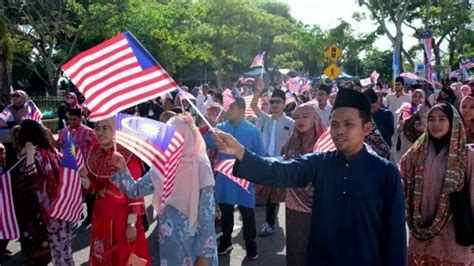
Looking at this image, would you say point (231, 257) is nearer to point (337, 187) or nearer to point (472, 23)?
point (337, 187)

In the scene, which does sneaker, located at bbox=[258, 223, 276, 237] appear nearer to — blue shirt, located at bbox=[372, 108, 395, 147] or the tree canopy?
blue shirt, located at bbox=[372, 108, 395, 147]

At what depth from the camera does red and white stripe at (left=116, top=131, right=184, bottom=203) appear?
388cm

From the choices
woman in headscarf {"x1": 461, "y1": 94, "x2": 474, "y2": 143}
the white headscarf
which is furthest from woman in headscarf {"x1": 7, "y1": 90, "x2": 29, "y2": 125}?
woman in headscarf {"x1": 461, "y1": 94, "x2": 474, "y2": 143}

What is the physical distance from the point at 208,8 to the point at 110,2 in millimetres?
15294

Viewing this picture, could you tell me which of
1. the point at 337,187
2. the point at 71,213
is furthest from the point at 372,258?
the point at 71,213

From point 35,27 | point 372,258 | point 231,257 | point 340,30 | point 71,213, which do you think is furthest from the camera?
point 340,30

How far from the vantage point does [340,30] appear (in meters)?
42.2

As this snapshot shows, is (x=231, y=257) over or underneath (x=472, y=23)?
underneath

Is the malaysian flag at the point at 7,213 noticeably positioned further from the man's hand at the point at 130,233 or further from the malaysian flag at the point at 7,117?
the malaysian flag at the point at 7,117

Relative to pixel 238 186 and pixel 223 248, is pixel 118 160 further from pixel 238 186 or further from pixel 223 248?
pixel 223 248

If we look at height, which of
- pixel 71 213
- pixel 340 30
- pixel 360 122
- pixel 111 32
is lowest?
pixel 71 213

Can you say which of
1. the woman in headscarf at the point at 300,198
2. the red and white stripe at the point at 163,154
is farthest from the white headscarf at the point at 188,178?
the woman in headscarf at the point at 300,198

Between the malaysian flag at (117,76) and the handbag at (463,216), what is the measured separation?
2.34 metres

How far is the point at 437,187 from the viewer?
414 centimetres
